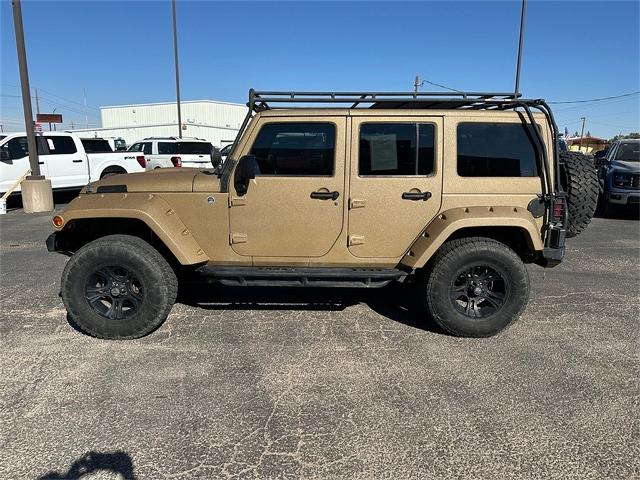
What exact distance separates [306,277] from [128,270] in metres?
1.49

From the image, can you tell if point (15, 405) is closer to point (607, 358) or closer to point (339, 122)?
point (339, 122)

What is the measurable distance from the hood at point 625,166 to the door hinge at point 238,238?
977 centimetres

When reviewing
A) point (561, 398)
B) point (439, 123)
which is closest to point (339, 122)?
point (439, 123)

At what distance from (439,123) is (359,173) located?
792 millimetres

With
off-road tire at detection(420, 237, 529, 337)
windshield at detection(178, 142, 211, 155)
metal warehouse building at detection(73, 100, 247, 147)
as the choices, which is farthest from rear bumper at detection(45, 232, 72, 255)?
metal warehouse building at detection(73, 100, 247, 147)

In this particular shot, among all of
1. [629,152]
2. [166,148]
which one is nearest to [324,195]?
[629,152]

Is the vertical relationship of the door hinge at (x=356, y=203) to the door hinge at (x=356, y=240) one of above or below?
above

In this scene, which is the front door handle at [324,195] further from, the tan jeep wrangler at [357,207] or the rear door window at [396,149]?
the rear door window at [396,149]

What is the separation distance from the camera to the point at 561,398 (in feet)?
10.0

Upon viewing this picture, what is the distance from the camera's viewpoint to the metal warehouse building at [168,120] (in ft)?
173

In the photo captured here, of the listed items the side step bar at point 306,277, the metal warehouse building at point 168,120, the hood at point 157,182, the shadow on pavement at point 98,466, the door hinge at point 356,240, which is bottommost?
the shadow on pavement at point 98,466

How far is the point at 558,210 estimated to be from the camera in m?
3.91

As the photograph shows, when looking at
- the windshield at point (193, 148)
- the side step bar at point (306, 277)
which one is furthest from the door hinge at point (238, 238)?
the windshield at point (193, 148)

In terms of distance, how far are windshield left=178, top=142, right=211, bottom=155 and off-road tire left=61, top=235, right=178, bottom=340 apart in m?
13.2
